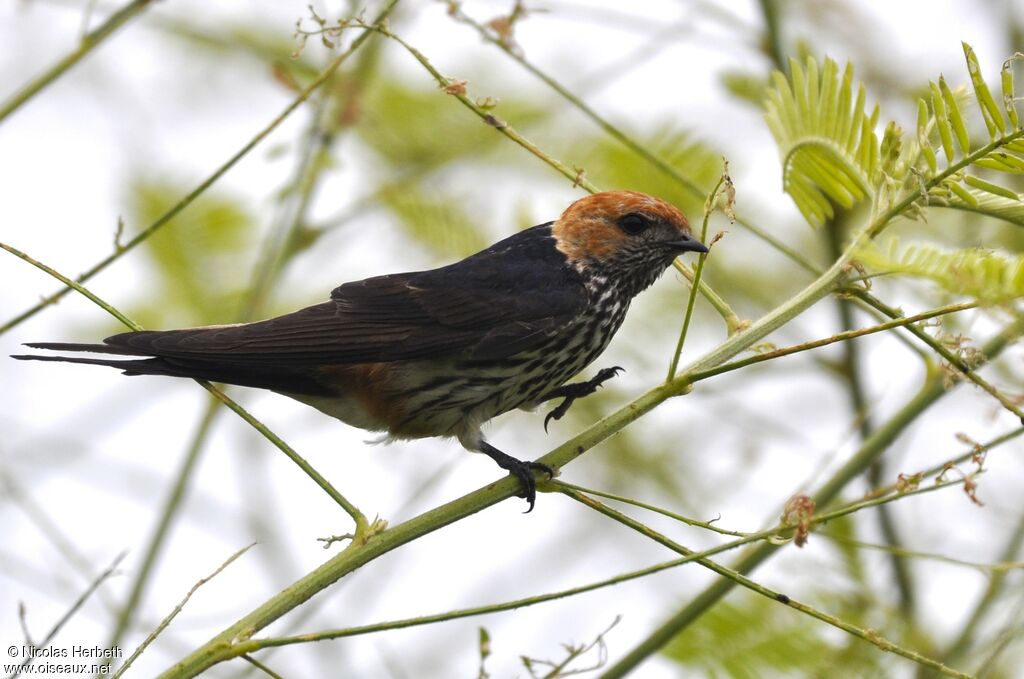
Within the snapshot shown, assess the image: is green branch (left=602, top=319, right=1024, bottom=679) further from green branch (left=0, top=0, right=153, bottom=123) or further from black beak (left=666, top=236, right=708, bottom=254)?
green branch (left=0, top=0, right=153, bottom=123)

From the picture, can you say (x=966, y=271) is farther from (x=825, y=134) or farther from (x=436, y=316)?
(x=436, y=316)

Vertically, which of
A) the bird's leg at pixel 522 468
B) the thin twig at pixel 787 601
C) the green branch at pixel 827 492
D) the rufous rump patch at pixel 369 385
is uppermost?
the rufous rump patch at pixel 369 385

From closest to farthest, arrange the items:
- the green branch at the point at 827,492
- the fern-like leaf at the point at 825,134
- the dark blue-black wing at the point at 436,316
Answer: the fern-like leaf at the point at 825,134 → the green branch at the point at 827,492 → the dark blue-black wing at the point at 436,316

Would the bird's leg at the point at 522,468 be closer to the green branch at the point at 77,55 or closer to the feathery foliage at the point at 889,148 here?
the feathery foliage at the point at 889,148

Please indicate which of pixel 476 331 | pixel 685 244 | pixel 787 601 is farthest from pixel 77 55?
pixel 787 601

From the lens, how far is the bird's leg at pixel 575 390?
4508 mm

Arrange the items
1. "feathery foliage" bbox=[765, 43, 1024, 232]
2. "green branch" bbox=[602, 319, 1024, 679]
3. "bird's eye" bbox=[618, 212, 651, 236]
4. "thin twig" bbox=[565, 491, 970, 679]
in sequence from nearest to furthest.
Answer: "thin twig" bbox=[565, 491, 970, 679] < "feathery foliage" bbox=[765, 43, 1024, 232] < "green branch" bbox=[602, 319, 1024, 679] < "bird's eye" bbox=[618, 212, 651, 236]

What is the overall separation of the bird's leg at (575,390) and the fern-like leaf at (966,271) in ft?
7.22

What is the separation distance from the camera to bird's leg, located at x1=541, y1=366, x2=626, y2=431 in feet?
14.8

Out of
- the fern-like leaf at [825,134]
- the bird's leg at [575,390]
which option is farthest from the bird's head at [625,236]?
the fern-like leaf at [825,134]

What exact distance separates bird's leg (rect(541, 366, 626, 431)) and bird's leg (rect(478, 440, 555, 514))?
11.7 inches

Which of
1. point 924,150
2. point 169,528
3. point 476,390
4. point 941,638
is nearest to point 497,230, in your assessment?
point 476,390

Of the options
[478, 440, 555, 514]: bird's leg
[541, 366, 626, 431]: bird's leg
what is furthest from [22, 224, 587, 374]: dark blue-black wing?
[478, 440, 555, 514]: bird's leg

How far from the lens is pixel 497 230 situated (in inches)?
232
